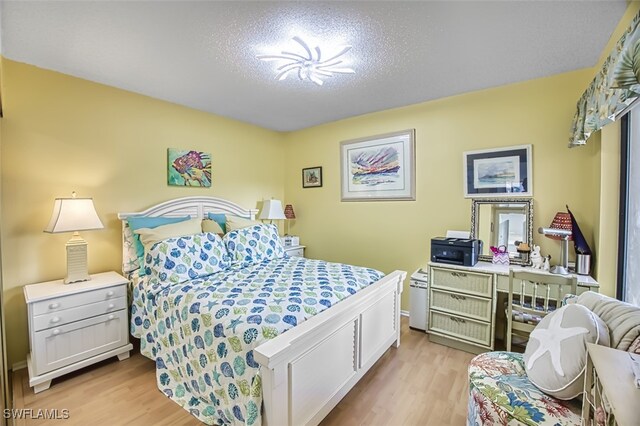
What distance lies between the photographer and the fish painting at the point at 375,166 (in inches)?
129

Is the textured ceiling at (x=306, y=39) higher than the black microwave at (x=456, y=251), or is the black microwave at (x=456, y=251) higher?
the textured ceiling at (x=306, y=39)

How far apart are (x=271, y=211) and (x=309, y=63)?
7.12ft

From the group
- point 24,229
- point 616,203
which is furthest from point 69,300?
point 616,203

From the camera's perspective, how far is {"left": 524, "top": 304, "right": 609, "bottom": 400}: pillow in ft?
3.65

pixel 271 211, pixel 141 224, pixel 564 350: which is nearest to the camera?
pixel 564 350

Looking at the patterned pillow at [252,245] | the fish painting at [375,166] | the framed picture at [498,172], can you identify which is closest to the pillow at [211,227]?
the patterned pillow at [252,245]

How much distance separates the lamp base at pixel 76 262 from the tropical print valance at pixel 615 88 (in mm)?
3630

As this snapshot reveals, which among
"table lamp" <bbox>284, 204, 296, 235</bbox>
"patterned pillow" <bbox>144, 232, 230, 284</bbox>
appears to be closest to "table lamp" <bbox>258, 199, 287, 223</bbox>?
"table lamp" <bbox>284, 204, 296, 235</bbox>

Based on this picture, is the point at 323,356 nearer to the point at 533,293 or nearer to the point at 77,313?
the point at 533,293

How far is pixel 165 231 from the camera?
245 cm

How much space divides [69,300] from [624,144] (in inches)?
161

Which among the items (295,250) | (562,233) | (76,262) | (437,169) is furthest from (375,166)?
(76,262)

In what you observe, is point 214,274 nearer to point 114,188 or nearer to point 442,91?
point 114,188

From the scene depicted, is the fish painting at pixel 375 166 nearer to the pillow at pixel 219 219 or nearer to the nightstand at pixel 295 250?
the nightstand at pixel 295 250
